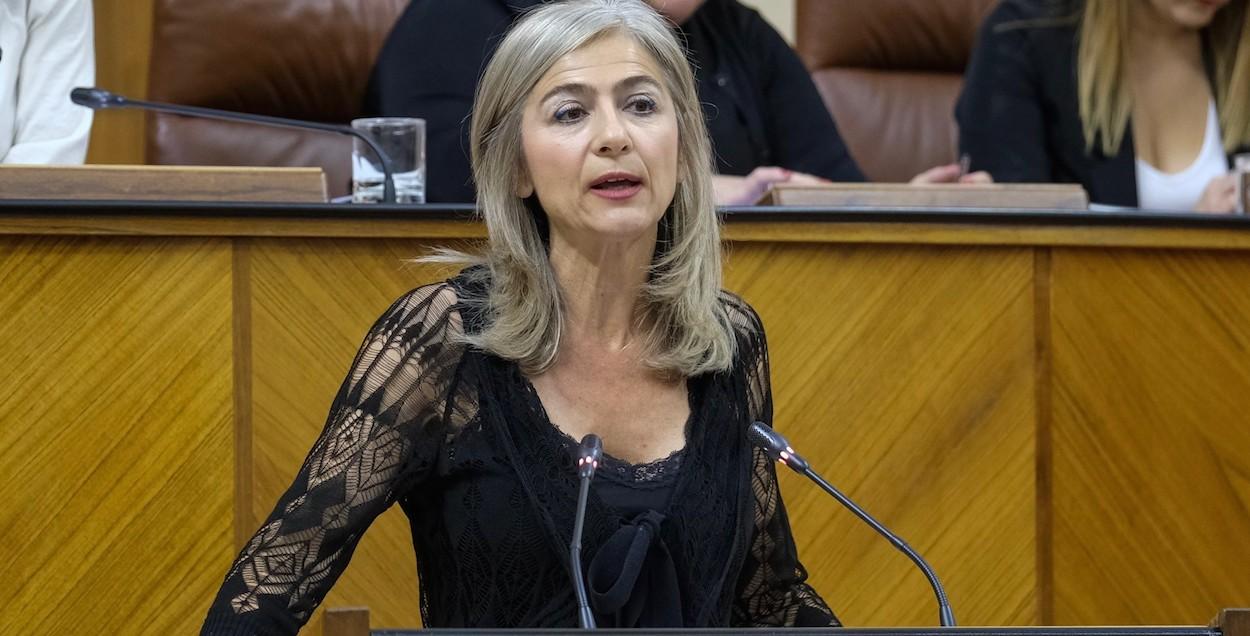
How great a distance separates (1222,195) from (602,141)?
1.38 m

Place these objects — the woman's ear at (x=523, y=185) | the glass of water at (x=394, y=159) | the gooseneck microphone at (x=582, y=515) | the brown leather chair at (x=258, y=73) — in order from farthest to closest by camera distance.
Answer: the brown leather chair at (x=258, y=73), the glass of water at (x=394, y=159), the woman's ear at (x=523, y=185), the gooseneck microphone at (x=582, y=515)

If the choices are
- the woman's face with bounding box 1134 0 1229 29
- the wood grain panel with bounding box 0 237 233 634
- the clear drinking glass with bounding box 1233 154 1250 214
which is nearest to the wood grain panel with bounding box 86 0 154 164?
the wood grain panel with bounding box 0 237 233 634

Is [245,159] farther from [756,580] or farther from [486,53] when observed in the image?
[756,580]

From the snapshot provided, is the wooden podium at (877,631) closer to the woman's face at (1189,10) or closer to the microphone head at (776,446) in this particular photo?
the microphone head at (776,446)

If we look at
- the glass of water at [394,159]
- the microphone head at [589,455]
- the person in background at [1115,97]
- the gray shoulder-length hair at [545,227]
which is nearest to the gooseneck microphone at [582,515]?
the microphone head at [589,455]

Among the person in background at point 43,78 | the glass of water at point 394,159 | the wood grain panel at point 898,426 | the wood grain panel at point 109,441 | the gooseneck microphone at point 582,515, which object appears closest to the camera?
the gooseneck microphone at point 582,515

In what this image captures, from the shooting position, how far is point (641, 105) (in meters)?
1.98

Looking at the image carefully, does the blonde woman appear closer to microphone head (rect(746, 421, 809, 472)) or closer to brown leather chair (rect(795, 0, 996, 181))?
microphone head (rect(746, 421, 809, 472))

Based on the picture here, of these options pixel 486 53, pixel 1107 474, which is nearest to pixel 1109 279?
pixel 1107 474

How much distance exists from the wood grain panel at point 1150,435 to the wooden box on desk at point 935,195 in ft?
0.37

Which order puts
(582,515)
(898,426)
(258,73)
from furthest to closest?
(258,73)
(898,426)
(582,515)

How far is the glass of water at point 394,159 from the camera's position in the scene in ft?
8.87

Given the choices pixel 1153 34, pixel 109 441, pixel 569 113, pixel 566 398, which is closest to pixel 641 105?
pixel 569 113

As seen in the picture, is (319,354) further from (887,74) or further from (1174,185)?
(887,74)
